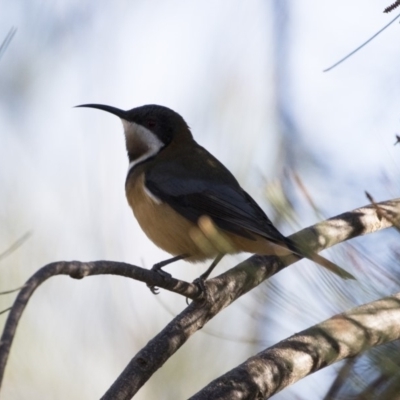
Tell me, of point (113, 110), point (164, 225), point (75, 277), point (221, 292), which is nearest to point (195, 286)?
point (221, 292)

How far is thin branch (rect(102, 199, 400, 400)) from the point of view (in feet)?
Answer: 9.28

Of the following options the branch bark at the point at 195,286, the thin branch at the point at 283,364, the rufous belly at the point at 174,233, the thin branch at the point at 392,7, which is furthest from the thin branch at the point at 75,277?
the thin branch at the point at 392,7

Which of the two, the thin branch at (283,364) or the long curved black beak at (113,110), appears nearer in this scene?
the thin branch at (283,364)

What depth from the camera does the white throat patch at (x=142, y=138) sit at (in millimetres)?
5254

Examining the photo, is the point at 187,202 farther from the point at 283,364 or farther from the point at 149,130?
the point at 283,364

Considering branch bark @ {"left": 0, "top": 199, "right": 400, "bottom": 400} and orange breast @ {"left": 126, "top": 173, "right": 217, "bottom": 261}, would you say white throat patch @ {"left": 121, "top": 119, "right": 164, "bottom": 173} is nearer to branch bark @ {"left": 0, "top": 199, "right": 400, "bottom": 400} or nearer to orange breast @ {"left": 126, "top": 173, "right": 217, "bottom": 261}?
orange breast @ {"left": 126, "top": 173, "right": 217, "bottom": 261}

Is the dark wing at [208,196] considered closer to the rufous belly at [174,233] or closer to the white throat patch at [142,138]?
the rufous belly at [174,233]

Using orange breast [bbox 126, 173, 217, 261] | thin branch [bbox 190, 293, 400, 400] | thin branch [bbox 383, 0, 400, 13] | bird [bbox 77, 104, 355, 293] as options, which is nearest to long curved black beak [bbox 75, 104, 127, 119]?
bird [bbox 77, 104, 355, 293]

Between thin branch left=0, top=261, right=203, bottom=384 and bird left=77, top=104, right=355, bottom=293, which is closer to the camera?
thin branch left=0, top=261, right=203, bottom=384

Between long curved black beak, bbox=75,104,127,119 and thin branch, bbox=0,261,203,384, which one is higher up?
long curved black beak, bbox=75,104,127,119

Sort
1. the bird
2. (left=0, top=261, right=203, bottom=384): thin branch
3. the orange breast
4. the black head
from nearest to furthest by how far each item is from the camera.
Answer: (left=0, top=261, right=203, bottom=384): thin branch, the bird, the orange breast, the black head

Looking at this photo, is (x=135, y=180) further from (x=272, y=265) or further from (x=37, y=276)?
(x=37, y=276)

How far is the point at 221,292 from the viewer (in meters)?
3.36

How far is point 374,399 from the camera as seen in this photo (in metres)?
2.04
